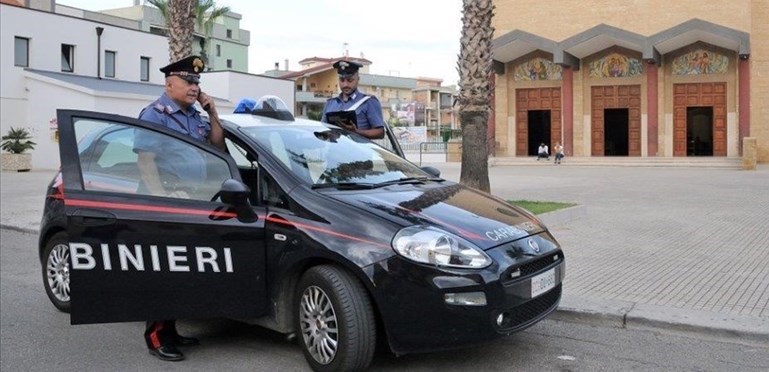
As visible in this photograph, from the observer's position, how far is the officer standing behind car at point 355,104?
6.97 metres

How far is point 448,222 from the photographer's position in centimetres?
418

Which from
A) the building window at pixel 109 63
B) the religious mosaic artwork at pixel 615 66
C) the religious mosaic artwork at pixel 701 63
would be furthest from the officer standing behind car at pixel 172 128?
the religious mosaic artwork at pixel 615 66

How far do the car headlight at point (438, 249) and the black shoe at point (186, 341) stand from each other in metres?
1.90

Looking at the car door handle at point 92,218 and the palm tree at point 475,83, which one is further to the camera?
the palm tree at point 475,83

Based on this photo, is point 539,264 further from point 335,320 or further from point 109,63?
point 109,63

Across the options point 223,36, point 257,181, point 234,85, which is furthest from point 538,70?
point 223,36

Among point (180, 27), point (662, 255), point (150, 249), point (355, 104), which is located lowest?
point (662, 255)

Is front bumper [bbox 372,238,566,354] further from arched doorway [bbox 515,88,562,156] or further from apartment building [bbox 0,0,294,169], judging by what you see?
arched doorway [bbox 515,88,562,156]

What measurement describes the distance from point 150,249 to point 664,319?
12.4 ft

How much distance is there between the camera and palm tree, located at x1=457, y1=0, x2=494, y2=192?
467 inches

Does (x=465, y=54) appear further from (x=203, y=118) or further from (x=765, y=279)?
(x=203, y=118)

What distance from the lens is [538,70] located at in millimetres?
38000

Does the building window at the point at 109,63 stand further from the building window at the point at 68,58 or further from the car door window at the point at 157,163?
the car door window at the point at 157,163

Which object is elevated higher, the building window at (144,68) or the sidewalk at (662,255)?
the building window at (144,68)
